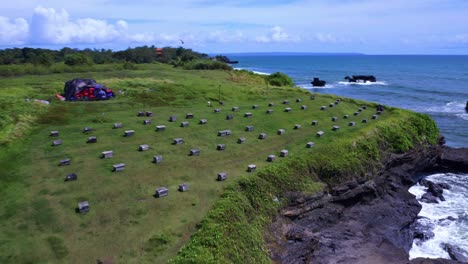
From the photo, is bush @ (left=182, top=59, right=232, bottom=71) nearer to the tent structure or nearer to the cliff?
the tent structure

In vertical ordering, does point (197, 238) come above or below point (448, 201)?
above

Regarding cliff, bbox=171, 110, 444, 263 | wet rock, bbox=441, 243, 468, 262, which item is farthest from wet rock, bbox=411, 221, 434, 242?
wet rock, bbox=441, 243, 468, 262

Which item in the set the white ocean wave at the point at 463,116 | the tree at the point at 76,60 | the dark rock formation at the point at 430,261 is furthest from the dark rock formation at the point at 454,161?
the tree at the point at 76,60

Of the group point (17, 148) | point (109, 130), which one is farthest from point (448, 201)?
point (17, 148)

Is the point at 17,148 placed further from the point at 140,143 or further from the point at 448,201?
the point at 448,201

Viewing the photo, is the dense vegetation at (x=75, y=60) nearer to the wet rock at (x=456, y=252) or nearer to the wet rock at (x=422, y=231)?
the wet rock at (x=422, y=231)
